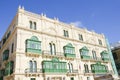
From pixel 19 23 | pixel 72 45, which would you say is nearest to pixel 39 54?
pixel 19 23

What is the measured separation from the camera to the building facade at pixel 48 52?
24688mm

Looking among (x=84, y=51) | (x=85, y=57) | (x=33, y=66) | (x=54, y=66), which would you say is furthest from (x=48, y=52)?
(x=84, y=51)

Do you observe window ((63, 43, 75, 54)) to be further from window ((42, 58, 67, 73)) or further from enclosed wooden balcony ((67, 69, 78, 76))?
enclosed wooden balcony ((67, 69, 78, 76))

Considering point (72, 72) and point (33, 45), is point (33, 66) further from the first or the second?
Result: point (72, 72)

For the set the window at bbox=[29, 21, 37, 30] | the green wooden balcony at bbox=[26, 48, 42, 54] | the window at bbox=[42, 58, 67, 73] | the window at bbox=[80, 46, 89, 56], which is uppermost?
the window at bbox=[29, 21, 37, 30]

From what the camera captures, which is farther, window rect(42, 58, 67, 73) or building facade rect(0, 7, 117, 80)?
window rect(42, 58, 67, 73)

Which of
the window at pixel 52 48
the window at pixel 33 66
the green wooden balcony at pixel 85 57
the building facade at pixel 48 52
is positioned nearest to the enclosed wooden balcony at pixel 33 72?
the building facade at pixel 48 52

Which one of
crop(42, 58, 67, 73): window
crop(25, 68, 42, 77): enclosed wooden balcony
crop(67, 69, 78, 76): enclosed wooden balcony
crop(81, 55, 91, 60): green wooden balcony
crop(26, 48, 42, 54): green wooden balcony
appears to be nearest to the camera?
crop(25, 68, 42, 77): enclosed wooden balcony

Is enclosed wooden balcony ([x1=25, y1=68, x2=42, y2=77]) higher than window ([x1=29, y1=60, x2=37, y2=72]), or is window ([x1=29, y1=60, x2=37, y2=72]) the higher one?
window ([x1=29, y1=60, x2=37, y2=72])

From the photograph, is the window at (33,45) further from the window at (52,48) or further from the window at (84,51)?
the window at (84,51)

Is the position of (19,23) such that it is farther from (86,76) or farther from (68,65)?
(86,76)

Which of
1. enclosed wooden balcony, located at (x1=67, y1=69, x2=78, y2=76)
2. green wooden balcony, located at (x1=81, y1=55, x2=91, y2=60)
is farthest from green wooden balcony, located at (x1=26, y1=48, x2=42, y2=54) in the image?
green wooden balcony, located at (x1=81, y1=55, x2=91, y2=60)

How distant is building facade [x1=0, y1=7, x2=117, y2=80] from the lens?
24.7 meters

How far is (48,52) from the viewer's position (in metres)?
28.1
